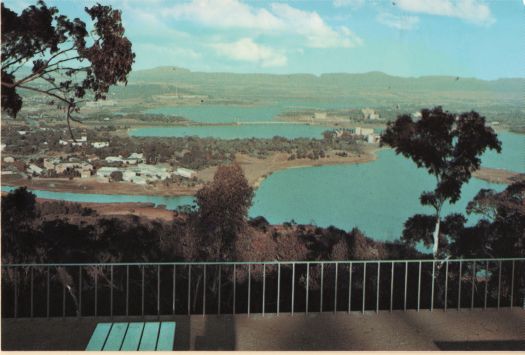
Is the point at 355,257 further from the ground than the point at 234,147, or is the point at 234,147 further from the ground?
the point at 234,147

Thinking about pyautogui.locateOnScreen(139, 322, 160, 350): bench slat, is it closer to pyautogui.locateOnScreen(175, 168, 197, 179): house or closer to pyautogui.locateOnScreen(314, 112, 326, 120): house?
pyautogui.locateOnScreen(175, 168, 197, 179): house

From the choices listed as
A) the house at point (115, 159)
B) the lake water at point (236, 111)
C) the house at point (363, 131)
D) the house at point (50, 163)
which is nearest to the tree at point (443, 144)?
the house at point (363, 131)

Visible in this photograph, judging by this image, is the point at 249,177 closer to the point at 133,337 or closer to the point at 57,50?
the point at 57,50

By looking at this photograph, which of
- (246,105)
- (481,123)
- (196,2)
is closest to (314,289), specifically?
(246,105)

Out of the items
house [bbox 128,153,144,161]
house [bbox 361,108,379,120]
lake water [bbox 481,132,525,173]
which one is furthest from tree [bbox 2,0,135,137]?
lake water [bbox 481,132,525,173]

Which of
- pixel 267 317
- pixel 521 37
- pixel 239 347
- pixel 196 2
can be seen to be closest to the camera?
pixel 239 347

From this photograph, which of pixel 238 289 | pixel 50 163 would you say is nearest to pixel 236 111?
pixel 238 289

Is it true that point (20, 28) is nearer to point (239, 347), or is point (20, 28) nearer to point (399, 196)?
point (239, 347)
